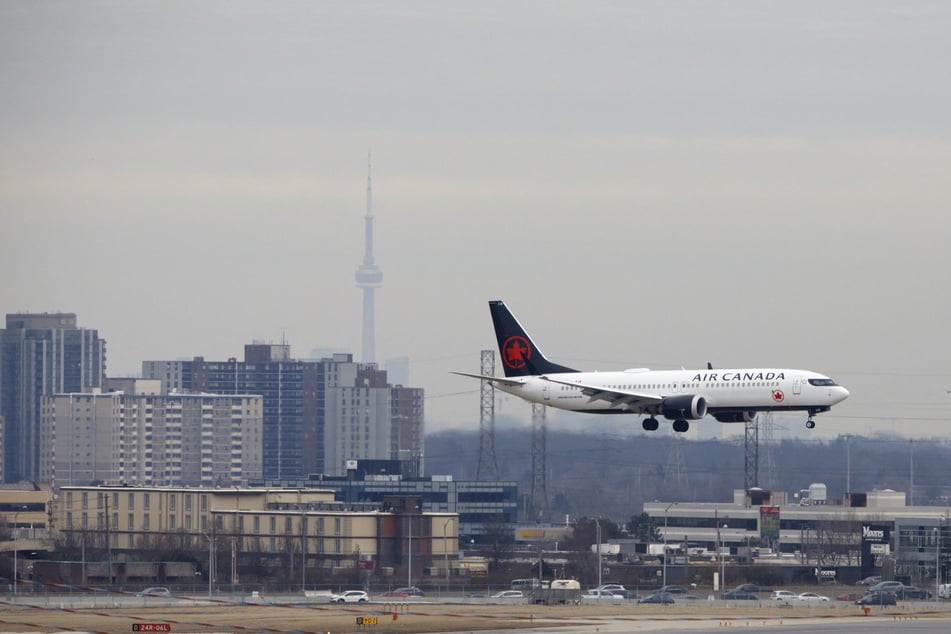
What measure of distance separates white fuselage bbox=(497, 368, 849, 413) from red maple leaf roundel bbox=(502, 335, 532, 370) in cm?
427

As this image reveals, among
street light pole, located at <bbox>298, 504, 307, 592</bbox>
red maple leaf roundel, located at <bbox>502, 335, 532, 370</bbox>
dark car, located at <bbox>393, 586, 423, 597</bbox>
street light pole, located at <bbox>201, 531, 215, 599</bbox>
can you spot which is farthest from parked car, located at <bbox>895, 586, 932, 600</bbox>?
street light pole, located at <bbox>201, 531, 215, 599</bbox>

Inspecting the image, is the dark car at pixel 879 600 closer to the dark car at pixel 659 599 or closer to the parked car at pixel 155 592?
the dark car at pixel 659 599

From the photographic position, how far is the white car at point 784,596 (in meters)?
142

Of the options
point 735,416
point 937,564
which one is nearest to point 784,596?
point 735,416

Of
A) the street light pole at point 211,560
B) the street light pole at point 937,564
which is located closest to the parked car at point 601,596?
the street light pole at point 937,564

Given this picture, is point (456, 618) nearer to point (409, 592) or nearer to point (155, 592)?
point (409, 592)

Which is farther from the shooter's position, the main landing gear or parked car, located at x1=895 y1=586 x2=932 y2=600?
parked car, located at x1=895 y1=586 x2=932 y2=600

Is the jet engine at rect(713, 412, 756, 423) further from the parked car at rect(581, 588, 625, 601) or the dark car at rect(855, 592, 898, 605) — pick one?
the parked car at rect(581, 588, 625, 601)

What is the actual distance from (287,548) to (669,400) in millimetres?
68071

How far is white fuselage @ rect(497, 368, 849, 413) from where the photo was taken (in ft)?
393

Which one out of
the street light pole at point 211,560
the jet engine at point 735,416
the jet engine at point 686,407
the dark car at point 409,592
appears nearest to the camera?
the jet engine at point 686,407

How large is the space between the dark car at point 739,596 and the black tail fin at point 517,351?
24.6m

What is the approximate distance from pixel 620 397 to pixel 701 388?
6.35 metres

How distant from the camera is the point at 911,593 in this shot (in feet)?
489
